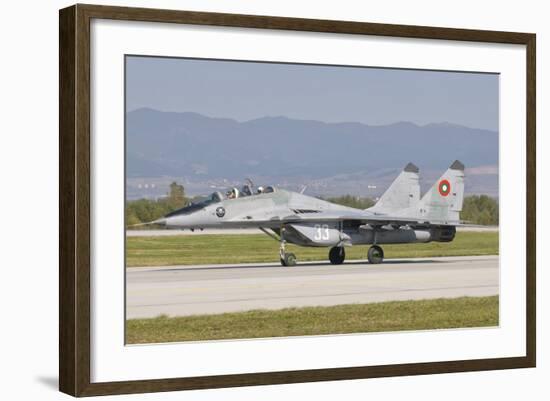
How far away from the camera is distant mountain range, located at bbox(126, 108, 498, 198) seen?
1538 cm

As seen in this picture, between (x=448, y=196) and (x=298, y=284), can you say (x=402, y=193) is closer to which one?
(x=448, y=196)

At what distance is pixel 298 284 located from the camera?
16344 mm

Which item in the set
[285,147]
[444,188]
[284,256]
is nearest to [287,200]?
[284,256]

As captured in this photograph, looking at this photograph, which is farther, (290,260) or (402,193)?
(402,193)

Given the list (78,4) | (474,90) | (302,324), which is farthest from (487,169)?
(78,4)

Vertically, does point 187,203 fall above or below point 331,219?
above

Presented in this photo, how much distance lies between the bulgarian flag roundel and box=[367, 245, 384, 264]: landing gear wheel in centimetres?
130

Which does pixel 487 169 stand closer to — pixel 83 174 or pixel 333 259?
pixel 333 259

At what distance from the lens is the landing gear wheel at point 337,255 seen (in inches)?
683

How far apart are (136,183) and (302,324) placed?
3.09 meters

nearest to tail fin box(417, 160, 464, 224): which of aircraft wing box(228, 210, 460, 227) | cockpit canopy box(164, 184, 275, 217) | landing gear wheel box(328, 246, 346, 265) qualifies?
aircraft wing box(228, 210, 460, 227)

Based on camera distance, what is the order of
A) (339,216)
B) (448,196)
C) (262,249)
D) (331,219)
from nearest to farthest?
(262,249) < (448,196) < (339,216) < (331,219)

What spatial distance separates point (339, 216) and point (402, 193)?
3.77 feet

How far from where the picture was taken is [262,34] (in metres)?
15.7
